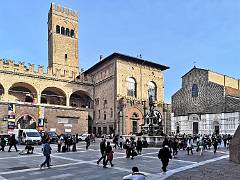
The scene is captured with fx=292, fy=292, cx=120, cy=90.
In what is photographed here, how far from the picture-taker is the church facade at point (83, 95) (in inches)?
1540

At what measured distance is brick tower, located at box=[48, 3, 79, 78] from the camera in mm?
52500

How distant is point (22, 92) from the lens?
43.7 meters

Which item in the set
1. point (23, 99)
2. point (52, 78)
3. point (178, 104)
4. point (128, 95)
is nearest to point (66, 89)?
point (52, 78)

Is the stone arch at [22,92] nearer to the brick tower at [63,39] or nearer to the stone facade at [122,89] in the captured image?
the brick tower at [63,39]

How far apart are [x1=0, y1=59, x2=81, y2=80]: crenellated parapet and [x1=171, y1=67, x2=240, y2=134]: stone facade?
69.7 feet

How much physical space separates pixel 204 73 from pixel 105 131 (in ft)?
68.7

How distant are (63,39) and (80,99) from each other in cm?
1223

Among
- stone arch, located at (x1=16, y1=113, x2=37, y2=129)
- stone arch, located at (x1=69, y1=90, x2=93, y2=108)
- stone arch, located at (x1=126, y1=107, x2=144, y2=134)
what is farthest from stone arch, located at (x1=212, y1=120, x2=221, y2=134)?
stone arch, located at (x1=16, y1=113, x2=37, y2=129)

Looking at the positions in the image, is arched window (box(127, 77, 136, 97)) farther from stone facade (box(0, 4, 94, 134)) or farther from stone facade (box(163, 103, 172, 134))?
stone facade (box(0, 4, 94, 134))

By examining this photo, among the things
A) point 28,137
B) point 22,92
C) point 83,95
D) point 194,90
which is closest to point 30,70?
point 22,92

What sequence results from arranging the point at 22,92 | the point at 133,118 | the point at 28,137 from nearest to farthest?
1. the point at 28,137
2. the point at 133,118
3. the point at 22,92

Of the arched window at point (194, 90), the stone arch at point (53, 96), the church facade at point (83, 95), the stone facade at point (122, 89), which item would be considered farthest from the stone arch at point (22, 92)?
Result: the arched window at point (194, 90)

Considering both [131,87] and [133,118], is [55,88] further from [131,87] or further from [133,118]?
[133,118]

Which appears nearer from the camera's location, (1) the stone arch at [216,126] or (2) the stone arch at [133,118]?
(2) the stone arch at [133,118]
